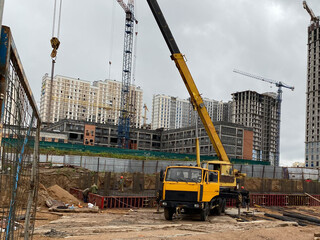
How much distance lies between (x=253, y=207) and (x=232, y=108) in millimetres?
160493

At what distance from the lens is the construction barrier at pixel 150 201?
20.7 meters

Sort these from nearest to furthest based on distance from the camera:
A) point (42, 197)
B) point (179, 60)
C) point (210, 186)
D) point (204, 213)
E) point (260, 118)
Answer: point (204, 213) < point (210, 186) < point (42, 197) < point (179, 60) < point (260, 118)

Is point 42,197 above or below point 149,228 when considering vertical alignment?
above

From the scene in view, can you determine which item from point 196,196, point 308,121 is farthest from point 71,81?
point 196,196

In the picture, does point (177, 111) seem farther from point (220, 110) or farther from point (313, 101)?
point (313, 101)

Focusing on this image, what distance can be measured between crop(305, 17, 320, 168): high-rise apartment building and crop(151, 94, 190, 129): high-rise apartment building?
79766 millimetres

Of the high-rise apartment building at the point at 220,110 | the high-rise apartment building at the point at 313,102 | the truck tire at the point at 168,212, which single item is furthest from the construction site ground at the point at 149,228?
the high-rise apartment building at the point at 220,110

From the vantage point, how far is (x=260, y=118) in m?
172

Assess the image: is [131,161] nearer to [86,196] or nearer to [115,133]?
[86,196]

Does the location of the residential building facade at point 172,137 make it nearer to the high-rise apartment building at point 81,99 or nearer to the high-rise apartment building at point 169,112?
the high-rise apartment building at point 81,99

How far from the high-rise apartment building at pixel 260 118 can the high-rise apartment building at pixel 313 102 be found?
1783 inches

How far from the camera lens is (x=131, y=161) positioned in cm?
3891

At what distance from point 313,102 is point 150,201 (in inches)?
4416

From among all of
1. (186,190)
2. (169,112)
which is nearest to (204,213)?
(186,190)
